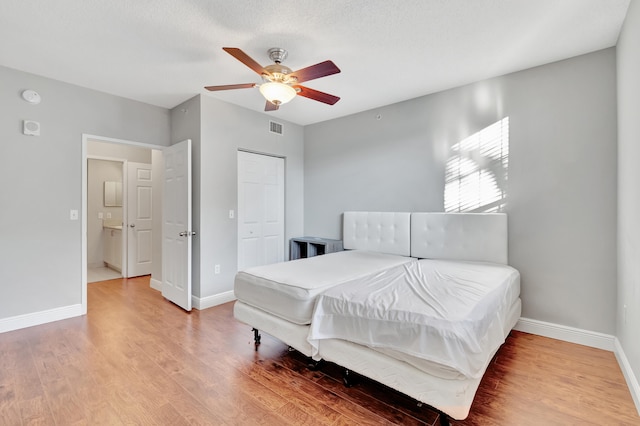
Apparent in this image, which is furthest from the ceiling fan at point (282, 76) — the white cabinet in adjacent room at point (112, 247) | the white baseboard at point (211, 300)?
the white cabinet in adjacent room at point (112, 247)

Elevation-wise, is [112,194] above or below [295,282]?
above

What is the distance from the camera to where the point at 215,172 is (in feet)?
12.7

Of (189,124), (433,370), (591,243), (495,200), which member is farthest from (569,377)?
(189,124)

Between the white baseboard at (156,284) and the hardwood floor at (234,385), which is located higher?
the white baseboard at (156,284)

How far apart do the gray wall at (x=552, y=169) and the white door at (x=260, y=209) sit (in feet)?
6.73

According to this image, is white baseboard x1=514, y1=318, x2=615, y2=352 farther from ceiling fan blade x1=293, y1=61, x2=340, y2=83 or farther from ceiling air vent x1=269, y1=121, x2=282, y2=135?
ceiling air vent x1=269, y1=121, x2=282, y2=135

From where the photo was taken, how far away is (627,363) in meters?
2.18

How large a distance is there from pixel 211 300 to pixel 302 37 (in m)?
3.14

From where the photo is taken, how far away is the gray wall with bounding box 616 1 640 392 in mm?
1946

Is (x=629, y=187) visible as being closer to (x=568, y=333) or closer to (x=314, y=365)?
(x=568, y=333)

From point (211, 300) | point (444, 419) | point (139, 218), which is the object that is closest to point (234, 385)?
point (444, 419)

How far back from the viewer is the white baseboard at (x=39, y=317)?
9.88 feet

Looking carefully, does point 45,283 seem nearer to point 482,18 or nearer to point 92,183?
point 92,183

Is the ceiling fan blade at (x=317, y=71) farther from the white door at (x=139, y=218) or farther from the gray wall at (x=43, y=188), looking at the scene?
the white door at (x=139, y=218)
